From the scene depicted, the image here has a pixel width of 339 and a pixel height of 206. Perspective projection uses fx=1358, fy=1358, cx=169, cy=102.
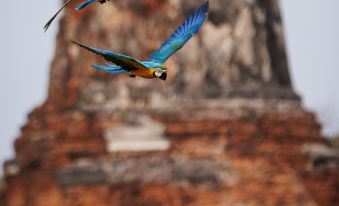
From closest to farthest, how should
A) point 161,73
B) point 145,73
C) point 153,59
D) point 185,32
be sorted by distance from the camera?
point 161,73, point 145,73, point 153,59, point 185,32

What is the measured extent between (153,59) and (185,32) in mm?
1038

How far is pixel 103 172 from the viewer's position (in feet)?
97.3

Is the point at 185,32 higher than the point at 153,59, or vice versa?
the point at 185,32

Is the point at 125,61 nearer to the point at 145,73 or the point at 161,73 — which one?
the point at 145,73

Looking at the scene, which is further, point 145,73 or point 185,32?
point 185,32

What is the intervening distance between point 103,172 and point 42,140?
8.63ft

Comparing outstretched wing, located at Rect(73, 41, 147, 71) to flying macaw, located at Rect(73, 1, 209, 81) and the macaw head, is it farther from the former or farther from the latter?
the macaw head

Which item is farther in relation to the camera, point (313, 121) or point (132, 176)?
point (313, 121)

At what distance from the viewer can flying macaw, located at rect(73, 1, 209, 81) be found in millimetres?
9250

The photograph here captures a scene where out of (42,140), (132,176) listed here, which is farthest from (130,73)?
(42,140)

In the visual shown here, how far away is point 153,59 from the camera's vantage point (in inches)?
394

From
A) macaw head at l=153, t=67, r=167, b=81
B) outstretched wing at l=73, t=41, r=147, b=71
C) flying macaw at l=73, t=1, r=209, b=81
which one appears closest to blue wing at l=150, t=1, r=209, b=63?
flying macaw at l=73, t=1, r=209, b=81

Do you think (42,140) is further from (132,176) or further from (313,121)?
(313,121)

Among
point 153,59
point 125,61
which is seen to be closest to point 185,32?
point 153,59
